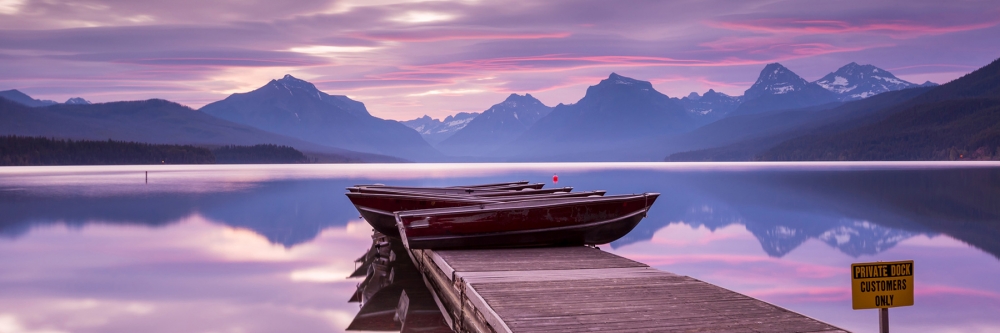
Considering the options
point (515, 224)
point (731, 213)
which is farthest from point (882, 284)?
point (731, 213)

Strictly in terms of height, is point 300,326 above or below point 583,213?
below

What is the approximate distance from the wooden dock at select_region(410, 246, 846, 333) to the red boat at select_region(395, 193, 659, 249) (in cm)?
144

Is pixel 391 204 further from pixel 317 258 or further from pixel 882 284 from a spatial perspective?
pixel 882 284

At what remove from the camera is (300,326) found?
13.7m

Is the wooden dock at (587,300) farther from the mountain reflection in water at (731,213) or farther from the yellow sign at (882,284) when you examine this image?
the mountain reflection in water at (731,213)

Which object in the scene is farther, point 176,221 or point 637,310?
point 176,221

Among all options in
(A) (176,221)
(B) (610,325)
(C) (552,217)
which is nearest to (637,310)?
(B) (610,325)

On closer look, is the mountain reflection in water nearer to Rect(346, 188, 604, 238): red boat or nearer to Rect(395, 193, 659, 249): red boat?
Rect(346, 188, 604, 238): red boat

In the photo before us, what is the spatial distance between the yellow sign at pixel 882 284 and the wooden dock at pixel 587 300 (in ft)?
3.29

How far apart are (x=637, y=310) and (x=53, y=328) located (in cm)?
962

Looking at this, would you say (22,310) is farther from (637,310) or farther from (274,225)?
(274,225)

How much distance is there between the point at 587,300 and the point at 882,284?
383 centimetres

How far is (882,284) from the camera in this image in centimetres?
789

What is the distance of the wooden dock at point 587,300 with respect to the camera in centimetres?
915
